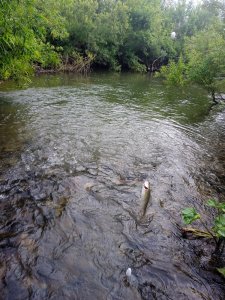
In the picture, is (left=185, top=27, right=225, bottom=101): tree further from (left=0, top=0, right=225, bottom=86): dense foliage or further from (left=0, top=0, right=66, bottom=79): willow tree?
(left=0, top=0, right=66, bottom=79): willow tree

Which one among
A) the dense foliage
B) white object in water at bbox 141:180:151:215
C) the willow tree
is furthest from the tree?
white object in water at bbox 141:180:151:215


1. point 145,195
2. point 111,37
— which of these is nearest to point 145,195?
point 145,195

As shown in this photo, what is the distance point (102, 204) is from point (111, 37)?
3219cm

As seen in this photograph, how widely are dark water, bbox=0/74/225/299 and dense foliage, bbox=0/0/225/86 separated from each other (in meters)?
3.20

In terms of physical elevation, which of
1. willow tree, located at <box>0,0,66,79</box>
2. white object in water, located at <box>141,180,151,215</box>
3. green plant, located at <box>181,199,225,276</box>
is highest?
willow tree, located at <box>0,0,66,79</box>

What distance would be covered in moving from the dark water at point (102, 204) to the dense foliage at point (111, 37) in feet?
10.5

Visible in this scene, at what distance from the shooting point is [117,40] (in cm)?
3544

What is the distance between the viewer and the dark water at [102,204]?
3895mm

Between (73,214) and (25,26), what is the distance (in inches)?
273

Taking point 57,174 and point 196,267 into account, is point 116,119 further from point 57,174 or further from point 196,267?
point 196,267

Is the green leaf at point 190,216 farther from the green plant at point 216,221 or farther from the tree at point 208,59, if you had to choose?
the tree at point 208,59

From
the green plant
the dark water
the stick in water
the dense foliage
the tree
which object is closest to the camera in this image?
the green plant

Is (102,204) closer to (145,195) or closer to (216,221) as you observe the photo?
(145,195)

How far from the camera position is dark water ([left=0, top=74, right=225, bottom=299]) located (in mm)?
3895
